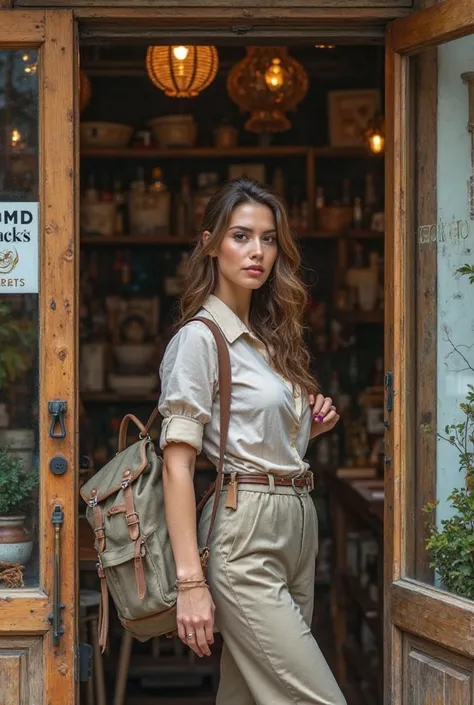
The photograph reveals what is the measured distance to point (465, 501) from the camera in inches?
129

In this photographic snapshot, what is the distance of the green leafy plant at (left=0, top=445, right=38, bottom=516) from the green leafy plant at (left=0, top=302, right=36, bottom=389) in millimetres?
230

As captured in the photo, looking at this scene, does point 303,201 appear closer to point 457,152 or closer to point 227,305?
point 457,152

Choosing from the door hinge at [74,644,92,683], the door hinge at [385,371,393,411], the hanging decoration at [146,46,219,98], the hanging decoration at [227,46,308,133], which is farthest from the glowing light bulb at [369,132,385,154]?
the door hinge at [74,644,92,683]

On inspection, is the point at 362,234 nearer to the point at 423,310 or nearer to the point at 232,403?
the point at 423,310

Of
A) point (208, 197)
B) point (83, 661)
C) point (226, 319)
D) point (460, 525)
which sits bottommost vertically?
point (83, 661)

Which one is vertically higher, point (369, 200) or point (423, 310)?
point (369, 200)

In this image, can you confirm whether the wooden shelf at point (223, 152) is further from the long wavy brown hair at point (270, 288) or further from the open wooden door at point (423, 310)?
the long wavy brown hair at point (270, 288)

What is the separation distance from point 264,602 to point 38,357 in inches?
39.7

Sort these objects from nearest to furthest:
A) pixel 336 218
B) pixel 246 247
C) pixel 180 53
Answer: pixel 246 247 → pixel 180 53 → pixel 336 218

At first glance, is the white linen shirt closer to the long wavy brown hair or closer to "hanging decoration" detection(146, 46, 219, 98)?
the long wavy brown hair

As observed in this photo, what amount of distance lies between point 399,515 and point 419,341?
50 cm

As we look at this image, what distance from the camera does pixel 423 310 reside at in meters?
3.40

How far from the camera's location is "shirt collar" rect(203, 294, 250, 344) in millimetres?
2920

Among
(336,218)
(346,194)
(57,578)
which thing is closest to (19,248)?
(57,578)
